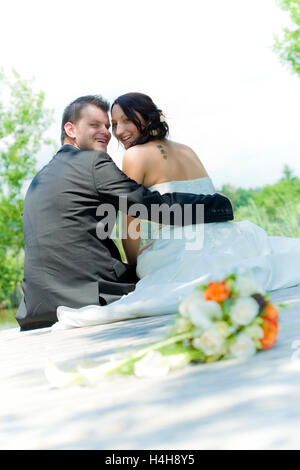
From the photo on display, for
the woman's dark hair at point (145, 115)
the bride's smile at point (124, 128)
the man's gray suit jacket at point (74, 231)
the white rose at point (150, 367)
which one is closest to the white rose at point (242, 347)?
the white rose at point (150, 367)

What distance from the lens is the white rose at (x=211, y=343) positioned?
2026 mm

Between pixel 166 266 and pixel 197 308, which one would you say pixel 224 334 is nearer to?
pixel 197 308

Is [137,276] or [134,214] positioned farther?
[137,276]

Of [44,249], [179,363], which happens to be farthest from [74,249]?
[179,363]

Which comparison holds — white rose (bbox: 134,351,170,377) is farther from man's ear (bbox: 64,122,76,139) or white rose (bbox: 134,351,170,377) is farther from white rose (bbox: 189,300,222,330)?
man's ear (bbox: 64,122,76,139)

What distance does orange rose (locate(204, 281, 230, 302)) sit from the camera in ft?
6.70

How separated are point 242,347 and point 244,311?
152 millimetres

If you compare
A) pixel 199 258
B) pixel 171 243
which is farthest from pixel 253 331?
pixel 171 243

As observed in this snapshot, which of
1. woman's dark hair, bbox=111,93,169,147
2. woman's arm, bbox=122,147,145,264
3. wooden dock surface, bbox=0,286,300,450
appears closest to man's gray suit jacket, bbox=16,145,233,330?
woman's arm, bbox=122,147,145,264

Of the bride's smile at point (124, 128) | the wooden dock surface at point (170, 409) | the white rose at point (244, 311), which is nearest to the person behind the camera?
the wooden dock surface at point (170, 409)

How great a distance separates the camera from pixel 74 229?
4.48 meters

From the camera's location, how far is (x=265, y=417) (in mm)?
1478

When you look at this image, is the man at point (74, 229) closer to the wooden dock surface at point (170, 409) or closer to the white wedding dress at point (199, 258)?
the white wedding dress at point (199, 258)

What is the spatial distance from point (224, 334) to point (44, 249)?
8.82ft
